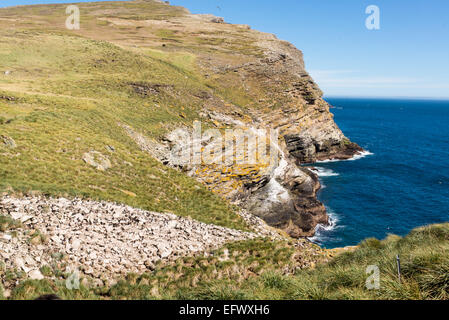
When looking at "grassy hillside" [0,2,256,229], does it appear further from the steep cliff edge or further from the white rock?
the white rock

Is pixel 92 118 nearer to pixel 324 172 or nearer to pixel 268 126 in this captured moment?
pixel 268 126

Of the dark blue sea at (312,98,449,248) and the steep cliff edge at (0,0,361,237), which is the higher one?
the steep cliff edge at (0,0,361,237)

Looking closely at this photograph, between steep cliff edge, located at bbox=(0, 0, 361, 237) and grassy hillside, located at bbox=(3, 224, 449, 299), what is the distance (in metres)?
7.19

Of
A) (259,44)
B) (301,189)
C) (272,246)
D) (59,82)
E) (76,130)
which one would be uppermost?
(259,44)

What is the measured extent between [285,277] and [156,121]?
31.1 m

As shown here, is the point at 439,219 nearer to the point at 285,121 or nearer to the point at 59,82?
the point at 285,121

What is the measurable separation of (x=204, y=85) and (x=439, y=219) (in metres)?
51.5

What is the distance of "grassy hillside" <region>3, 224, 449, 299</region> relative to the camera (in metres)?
8.06

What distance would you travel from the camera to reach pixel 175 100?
43.9 meters

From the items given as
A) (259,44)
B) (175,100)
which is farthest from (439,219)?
(259,44)

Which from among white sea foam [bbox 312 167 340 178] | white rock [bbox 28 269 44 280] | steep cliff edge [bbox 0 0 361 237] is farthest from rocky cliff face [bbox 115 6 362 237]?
white rock [bbox 28 269 44 280]

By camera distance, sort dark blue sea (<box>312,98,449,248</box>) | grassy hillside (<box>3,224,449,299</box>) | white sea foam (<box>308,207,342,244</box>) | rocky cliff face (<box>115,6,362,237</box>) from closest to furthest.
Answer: grassy hillside (<box>3,224,449,299</box>) → rocky cliff face (<box>115,6,362,237</box>) → white sea foam (<box>308,207,342,244</box>) → dark blue sea (<box>312,98,449,248</box>)

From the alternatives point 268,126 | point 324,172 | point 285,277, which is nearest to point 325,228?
point 268,126

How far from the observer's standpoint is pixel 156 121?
121 ft
